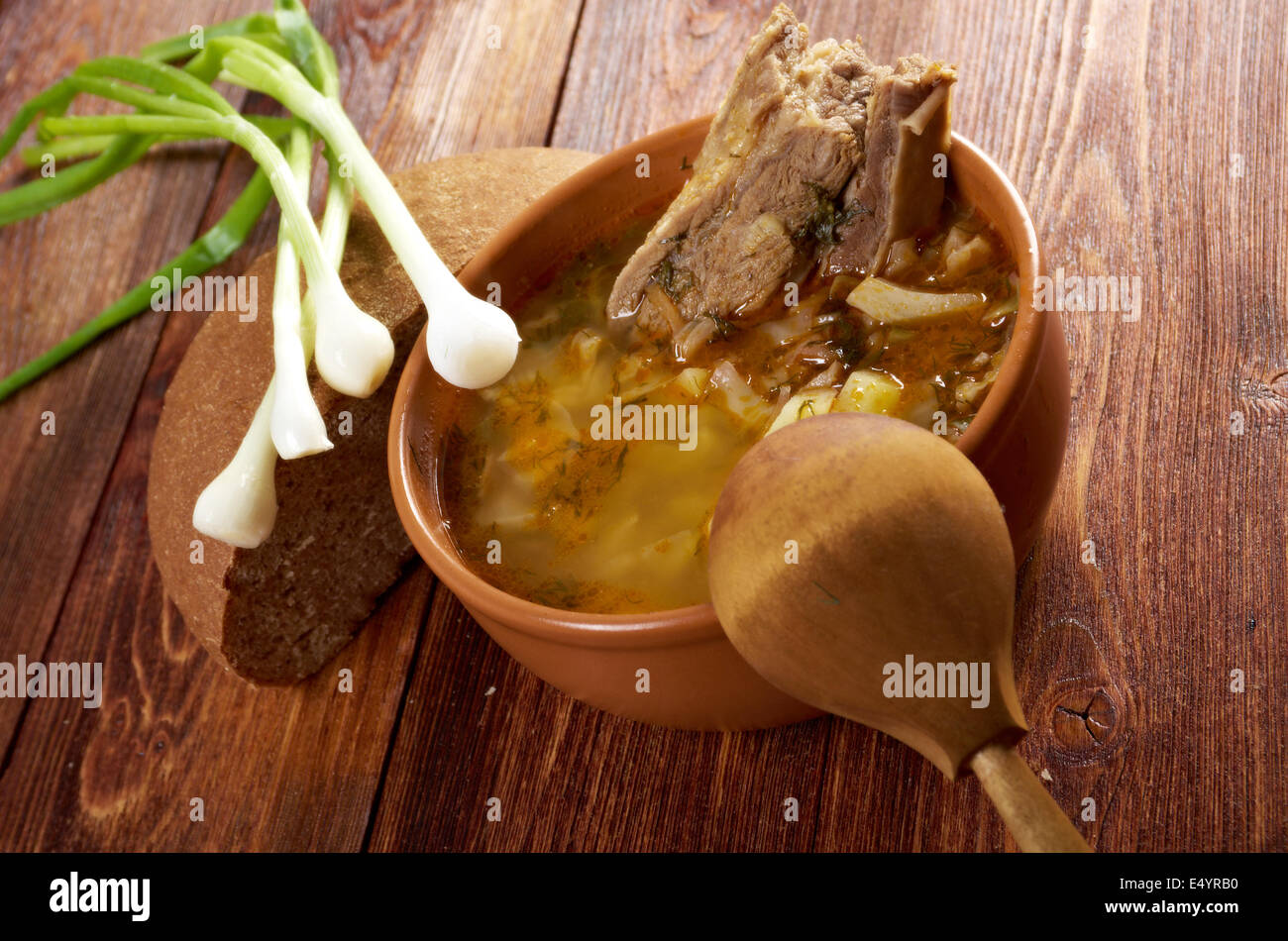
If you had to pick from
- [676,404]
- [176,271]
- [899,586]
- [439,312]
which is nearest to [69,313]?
[176,271]

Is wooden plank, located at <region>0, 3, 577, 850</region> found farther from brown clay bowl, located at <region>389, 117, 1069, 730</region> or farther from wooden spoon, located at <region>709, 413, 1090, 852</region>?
wooden spoon, located at <region>709, 413, 1090, 852</region>

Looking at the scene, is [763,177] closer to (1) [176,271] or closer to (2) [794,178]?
(2) [794,178]

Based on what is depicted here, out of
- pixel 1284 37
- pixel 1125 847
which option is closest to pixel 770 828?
pixel 1125 847

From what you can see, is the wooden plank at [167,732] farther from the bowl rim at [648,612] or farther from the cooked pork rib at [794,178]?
the cooked pork rib at [794,178]

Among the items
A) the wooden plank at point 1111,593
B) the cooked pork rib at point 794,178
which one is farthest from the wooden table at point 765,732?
the cooked pork rib at point 794,178

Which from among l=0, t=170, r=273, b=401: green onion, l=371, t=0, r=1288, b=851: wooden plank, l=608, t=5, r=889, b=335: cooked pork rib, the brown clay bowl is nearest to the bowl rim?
the brown clay bowl
